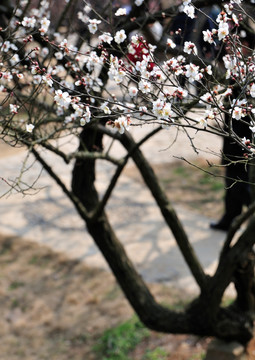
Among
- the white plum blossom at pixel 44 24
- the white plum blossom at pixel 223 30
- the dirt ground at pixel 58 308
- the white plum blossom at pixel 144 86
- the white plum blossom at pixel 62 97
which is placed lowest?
the dirt ground at pixel 58 308

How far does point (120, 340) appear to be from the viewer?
18.4ft

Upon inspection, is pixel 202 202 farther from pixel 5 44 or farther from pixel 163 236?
pixel 5 44

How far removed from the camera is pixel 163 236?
761 cm

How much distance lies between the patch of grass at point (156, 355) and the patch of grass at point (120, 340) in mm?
197

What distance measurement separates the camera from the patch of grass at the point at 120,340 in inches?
217

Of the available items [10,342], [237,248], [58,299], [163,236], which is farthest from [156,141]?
[237,248]

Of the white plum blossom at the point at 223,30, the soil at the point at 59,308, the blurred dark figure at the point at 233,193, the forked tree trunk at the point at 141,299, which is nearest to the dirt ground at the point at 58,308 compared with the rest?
the soil at the point at 59,308

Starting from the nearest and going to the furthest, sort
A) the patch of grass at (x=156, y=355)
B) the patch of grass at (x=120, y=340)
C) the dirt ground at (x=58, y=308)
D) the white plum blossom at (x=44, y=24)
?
1. the white plum blossom at (x=44, y=24)
2. the patch of grass at (x=156, y=355)
3. the patch of grass at (x=120, y=340)
4. the dirt ground at (x=58, y=308)

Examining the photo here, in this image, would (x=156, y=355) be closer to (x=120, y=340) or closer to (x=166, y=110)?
(x=120, y=340)

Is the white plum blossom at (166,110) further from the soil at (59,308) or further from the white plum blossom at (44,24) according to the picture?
the soil at (59,308)

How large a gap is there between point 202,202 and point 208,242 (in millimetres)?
1418

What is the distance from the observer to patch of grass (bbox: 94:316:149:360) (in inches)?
217

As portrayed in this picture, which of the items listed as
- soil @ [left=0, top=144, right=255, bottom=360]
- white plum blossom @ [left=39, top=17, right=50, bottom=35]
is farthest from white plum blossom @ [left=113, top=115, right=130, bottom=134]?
soil @ [left=0, top=144, right=255, bottom=360]

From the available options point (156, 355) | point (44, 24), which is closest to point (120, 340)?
point (156, 355)
